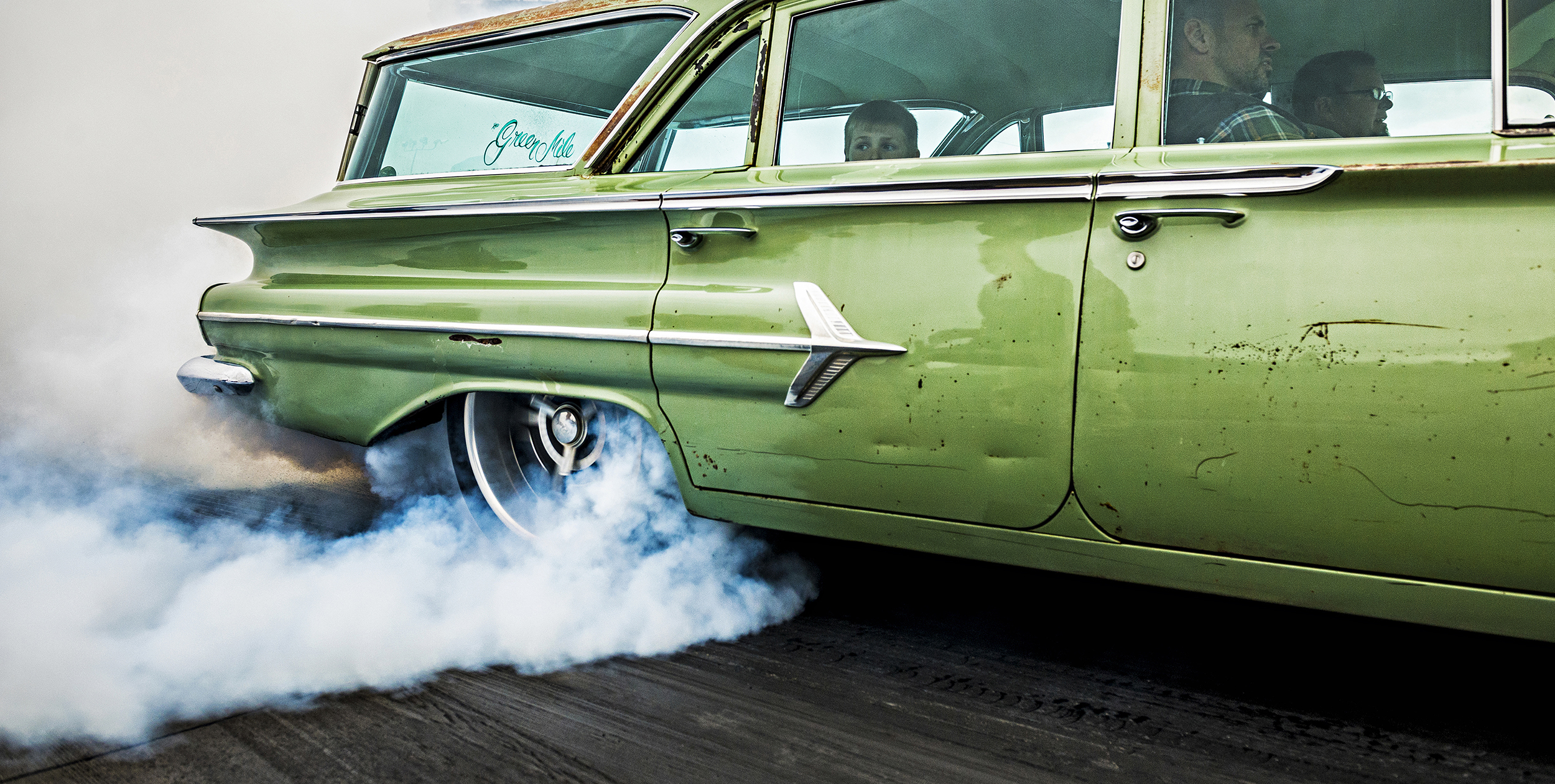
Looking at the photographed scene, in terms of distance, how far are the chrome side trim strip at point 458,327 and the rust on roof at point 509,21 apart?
0.89 metres

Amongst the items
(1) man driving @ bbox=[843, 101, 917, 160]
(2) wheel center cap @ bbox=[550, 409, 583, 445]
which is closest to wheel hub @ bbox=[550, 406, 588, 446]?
(2) wheel center cap @ bbox=[550, 409, 583, 445]

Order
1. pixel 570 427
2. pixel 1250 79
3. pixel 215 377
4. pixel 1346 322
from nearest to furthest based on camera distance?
pixel 1346 322
pixel 1250 79
pixel 570 427
pixel 215 377

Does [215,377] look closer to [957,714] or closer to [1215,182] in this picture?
[957,714]

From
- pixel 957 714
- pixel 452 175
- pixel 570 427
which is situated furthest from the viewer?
pixel 452 175

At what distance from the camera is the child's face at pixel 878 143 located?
2.10 metres

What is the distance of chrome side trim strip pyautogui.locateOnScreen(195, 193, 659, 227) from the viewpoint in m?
2.19

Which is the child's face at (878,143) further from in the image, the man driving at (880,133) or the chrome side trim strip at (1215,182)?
the chrome side trim strip at (1215,182)

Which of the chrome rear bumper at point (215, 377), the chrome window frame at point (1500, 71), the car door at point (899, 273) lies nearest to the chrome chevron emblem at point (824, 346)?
the car door at point (899, 273)

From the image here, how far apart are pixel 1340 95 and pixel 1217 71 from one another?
218mm

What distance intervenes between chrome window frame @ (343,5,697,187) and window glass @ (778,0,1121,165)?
1.30 ft

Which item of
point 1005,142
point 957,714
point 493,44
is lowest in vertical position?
point 957,714

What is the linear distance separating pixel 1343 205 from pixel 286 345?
2607mm

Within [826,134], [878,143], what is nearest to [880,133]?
[878,143]

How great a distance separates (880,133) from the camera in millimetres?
2125
